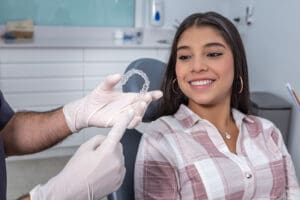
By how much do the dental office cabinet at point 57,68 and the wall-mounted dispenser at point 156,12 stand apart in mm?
345

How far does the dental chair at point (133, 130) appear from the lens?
1.09 metres

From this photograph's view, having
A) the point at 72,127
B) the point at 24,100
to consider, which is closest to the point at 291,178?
the point at 72,127

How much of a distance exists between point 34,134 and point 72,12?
7.08ft

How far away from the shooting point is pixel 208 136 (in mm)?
1195

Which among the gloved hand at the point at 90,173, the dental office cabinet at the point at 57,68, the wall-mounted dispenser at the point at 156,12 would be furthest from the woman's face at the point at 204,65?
the wall-mounted dispenser at the point at 156,12

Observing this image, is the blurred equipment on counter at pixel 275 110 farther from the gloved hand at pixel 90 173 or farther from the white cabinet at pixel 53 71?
the gloved hand at pixel 90 173

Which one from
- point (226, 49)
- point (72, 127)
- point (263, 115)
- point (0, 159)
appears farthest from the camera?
point (263, 115)

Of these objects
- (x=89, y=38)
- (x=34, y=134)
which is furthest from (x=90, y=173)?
(x=89, y=38)

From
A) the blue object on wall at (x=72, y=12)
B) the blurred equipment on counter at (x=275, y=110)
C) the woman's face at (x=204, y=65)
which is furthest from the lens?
the blue object on wall at (x=72, y=12)

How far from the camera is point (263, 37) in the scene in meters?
2.71

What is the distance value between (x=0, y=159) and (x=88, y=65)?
1.80 m

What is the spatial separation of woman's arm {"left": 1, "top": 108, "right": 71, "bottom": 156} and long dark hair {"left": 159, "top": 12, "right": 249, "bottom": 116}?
0.39m

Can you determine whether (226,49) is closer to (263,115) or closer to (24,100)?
(263,115)

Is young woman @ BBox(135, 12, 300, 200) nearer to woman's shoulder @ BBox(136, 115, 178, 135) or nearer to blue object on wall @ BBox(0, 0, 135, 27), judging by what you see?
woman's shoulder @ BBox(136, 115, 178, 135)
